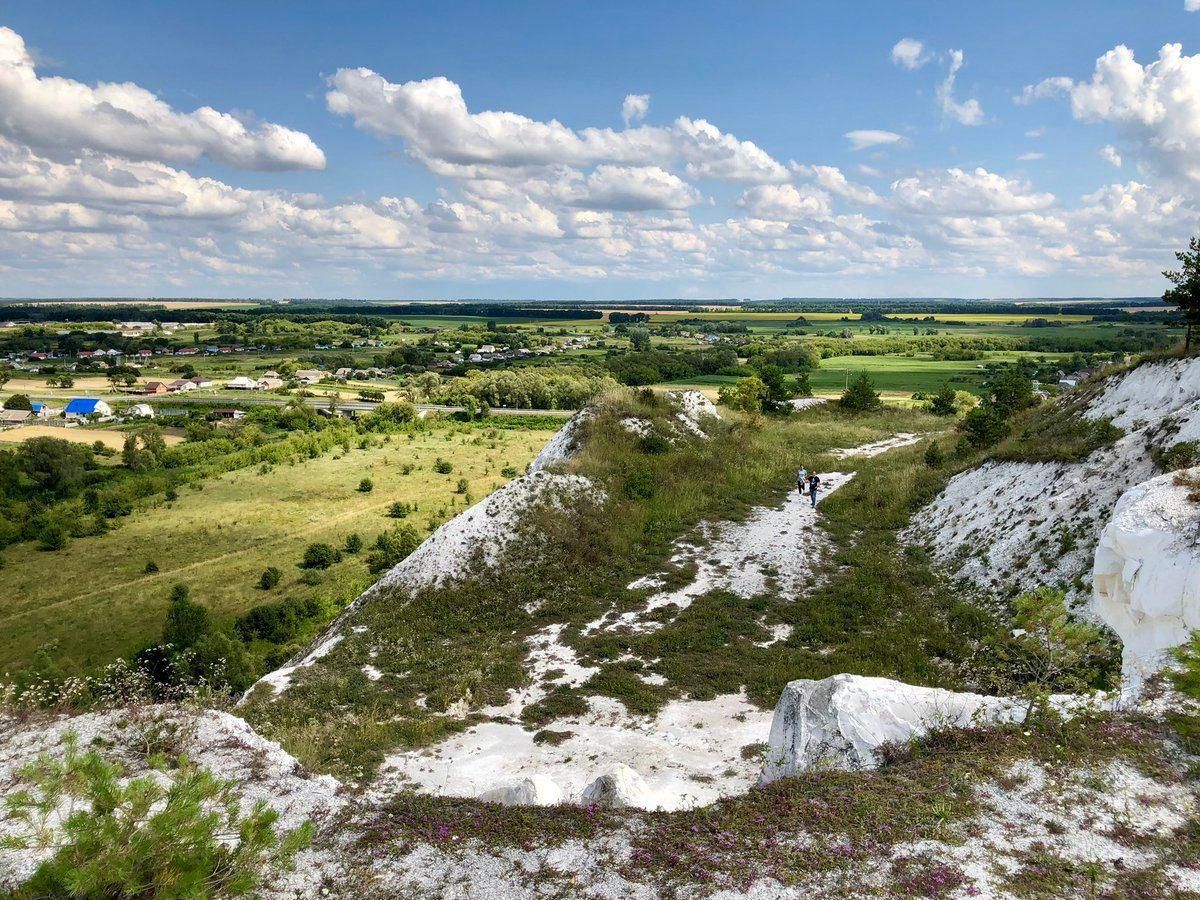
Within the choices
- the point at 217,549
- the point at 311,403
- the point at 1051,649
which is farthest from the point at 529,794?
the point at 311,403

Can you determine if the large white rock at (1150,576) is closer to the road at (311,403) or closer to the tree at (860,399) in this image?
the tree at (860,399)

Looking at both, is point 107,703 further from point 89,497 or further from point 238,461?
point 238,461

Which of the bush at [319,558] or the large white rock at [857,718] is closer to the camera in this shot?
the large white rock at [857,718]

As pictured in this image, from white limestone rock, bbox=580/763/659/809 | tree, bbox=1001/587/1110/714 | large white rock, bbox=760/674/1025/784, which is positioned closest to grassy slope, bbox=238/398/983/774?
tree, bbox=1001/587/1110/714

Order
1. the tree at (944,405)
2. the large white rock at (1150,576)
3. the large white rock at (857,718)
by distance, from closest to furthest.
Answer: the large white rock at (857,718), the large white rock at (1150,576), the tree at (944,405)

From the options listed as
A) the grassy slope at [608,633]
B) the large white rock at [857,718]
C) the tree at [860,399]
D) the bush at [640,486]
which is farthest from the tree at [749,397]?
the large white rock at [857,718]

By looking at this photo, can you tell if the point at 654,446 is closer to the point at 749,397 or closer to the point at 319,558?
the point at 749,397
